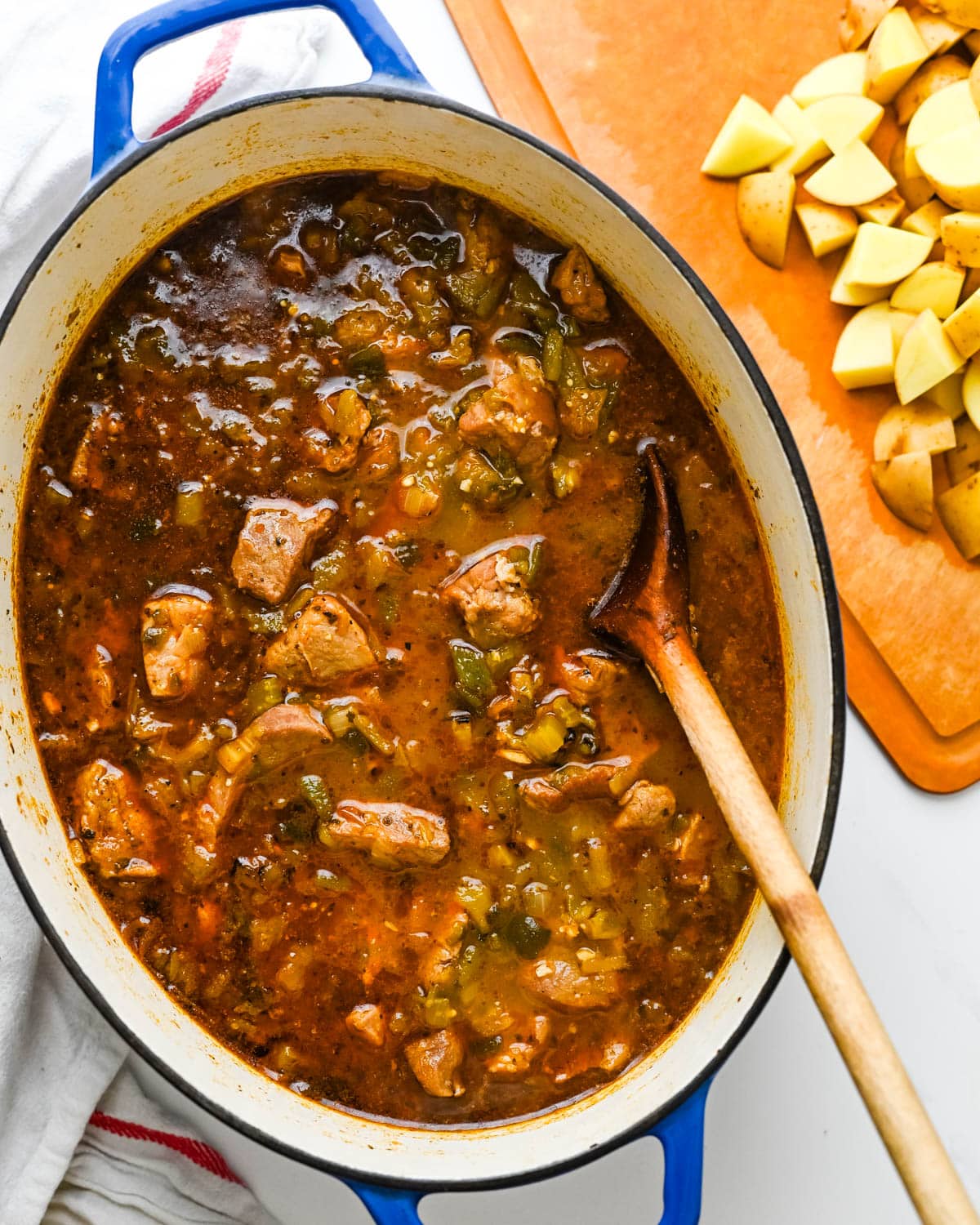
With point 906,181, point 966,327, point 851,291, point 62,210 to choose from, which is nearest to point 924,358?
point 966,327

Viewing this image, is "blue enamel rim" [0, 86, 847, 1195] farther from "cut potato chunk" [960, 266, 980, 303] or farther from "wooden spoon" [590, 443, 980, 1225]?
"cut potato chunk" [960, 266, 980, 303]

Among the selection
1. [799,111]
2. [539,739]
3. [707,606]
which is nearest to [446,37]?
[799,111]

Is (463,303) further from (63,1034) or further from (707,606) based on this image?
(63,1034)

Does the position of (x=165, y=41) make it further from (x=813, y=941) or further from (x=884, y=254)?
(x=813, y=941)

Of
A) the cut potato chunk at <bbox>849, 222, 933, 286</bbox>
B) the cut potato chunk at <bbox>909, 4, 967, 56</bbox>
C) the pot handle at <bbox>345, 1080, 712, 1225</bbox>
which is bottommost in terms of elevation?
the pot handle at <bbox>345, 1080, 712, 1225</bbox>

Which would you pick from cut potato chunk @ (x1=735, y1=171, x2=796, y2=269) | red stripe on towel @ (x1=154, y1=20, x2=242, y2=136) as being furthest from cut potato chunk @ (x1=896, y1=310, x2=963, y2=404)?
red stripe on towel @ (x1=154, y1=20, x2=242, y2=136)

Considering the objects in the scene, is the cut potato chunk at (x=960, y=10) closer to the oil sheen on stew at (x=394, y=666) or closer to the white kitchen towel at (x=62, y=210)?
the oil sheen on stew at (x=394, y=666)
